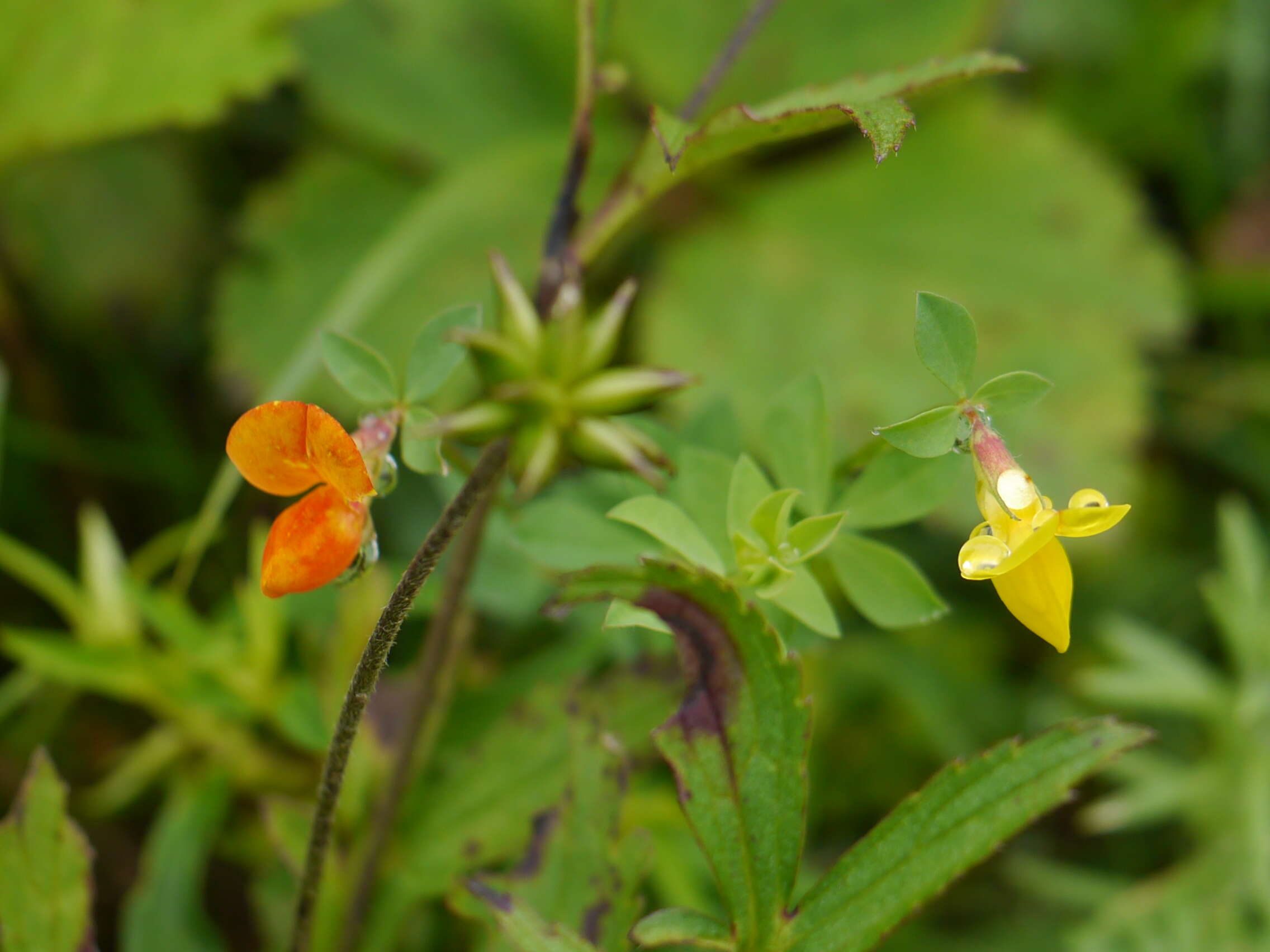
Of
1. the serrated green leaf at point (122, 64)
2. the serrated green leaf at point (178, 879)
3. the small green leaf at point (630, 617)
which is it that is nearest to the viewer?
the small green leaf at point (630, 617)

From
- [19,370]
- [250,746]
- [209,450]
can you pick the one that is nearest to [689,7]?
[209,450]

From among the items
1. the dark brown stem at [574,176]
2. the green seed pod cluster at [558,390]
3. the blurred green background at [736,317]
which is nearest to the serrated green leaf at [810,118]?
the dark brown stem at [574,176]

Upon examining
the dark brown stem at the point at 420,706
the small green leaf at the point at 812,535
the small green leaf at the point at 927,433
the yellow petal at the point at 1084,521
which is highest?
the small green leaf at the point at 927,433

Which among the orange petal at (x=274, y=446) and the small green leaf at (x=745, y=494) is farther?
the small green leaf at (x=745, y=494)

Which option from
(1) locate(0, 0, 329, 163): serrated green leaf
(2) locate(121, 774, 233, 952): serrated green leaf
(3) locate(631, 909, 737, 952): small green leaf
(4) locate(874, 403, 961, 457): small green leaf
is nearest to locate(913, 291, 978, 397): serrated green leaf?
(4) locate(874, 403, 961, 457): small green leaf

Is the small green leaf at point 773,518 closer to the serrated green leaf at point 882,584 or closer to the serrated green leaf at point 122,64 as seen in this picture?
the serrated green leaf at point 882,584

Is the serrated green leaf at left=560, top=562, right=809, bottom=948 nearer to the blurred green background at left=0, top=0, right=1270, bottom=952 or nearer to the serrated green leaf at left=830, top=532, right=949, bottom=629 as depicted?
the serrated green leaf at left=830, top=532, right=949, bottom=629

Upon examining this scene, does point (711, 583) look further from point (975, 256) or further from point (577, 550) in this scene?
point (975, 256)
